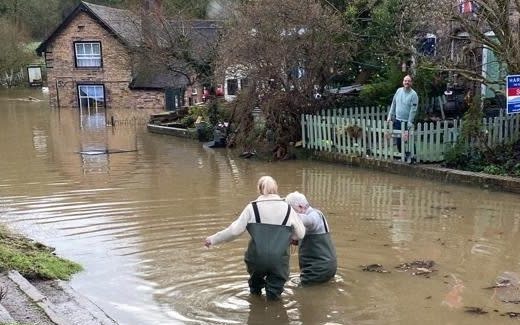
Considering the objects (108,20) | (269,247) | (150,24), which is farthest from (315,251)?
(108,20)

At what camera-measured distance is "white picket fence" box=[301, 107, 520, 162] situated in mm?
13969

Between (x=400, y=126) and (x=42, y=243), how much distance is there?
8.66m

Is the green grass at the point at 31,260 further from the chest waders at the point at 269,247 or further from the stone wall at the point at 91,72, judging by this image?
the stone wall at the point at 91,72

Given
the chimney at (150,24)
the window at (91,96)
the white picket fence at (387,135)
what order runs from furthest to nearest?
the window at (91,96) → the chimney at (150,24) → the white picket fence at (387,135)

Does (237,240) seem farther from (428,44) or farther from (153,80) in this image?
(153,80)

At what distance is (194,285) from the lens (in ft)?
24.0

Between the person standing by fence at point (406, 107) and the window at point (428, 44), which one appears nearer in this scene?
the person standing by fence at point (406, 107)

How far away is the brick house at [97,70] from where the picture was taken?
129 ft

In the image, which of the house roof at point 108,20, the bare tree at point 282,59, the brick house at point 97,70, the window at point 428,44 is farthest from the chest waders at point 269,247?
the brick house at point 97,70

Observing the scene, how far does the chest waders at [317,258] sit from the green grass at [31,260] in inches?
111

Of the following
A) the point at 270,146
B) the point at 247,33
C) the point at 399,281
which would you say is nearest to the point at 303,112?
the point at 270,146

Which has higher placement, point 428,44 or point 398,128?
point 428,44

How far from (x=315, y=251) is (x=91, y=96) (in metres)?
36.9

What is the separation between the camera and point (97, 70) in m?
41.3
